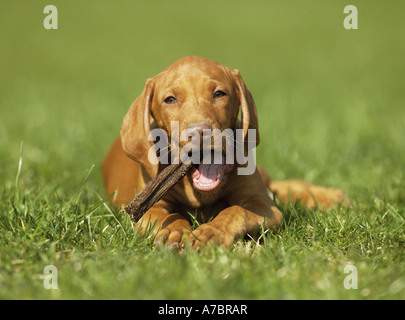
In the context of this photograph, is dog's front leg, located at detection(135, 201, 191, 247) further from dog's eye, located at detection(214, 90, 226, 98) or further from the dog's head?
dog's eye, located at detection(214, 90, 226, 98)

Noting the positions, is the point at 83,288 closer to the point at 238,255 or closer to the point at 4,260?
the point at 4,260

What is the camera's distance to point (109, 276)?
2764 mm

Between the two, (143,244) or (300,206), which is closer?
(143,244)

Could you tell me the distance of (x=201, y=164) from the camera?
12.0ft

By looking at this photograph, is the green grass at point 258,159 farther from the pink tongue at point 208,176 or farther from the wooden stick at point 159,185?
the pink tongue at point 208,176

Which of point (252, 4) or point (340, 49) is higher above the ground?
point (252, 4)

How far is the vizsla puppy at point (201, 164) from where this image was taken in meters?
3.47

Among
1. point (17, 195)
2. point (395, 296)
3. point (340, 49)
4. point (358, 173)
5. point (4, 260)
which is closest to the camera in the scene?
point (395, 296)

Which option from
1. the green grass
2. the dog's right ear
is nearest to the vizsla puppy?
the dog's right ear

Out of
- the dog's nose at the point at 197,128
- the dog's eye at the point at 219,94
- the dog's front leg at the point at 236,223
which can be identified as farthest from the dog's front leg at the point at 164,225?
the dog's eye at the point at 219,94

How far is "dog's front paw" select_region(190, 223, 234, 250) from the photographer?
3.28 meters

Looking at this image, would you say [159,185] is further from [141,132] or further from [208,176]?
[141,132]

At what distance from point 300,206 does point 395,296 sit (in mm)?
1723

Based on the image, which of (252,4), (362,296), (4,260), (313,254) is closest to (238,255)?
(313,254)
